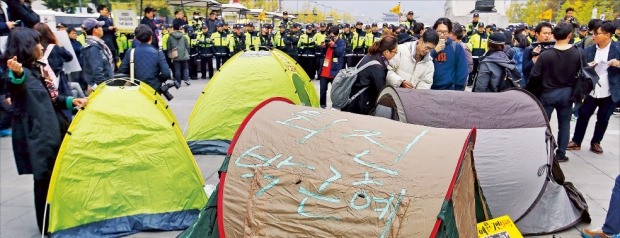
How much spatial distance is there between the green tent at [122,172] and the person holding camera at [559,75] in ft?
14.2

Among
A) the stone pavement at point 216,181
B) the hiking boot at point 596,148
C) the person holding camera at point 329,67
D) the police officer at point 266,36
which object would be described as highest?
the police officer at point 266,36

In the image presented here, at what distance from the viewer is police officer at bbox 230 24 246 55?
14.9 m

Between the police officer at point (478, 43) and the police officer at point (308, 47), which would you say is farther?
the police officer at point (308, 47)

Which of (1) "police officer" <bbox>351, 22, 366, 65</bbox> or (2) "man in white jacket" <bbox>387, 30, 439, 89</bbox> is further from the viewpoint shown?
(1) "police officer" <bbox>351, 22, 366, 65</bbox>

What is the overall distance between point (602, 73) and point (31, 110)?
22.8 feet

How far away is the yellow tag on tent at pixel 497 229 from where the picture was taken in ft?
11.8

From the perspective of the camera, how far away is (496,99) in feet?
14.4

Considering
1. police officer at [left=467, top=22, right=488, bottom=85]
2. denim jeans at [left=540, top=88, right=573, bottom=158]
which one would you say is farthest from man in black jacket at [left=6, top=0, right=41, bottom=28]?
police officer at [left=467, top=22, right=488, bottom=85]

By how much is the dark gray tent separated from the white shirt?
2.81m

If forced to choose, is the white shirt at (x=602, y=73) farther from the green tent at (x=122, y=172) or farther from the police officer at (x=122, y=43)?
the police officer at (x=122, y=43)

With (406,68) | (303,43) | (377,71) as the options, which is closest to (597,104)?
(406,68)

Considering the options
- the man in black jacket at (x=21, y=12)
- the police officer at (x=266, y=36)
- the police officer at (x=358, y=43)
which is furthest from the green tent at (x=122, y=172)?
the police officer at (x=358, y=43)

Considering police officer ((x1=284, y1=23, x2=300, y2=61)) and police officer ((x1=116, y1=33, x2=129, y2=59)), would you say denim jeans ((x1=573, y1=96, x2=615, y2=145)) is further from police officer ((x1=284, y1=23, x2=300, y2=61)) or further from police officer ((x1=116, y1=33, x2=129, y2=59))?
police officer ((x1=116, y1=33, x2=129, y2=59))

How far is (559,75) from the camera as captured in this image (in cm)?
596
